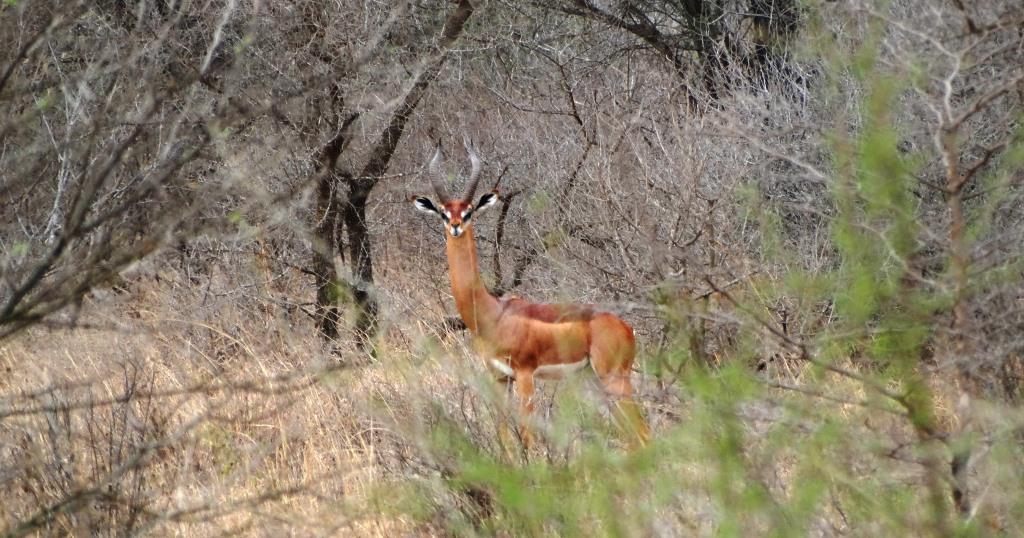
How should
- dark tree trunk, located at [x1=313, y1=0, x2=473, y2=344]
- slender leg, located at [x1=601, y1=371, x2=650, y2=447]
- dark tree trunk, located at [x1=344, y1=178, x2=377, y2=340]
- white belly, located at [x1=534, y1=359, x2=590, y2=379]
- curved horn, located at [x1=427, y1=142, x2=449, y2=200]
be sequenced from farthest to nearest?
1. dark tree trunk, located at [x1=344, y1=178, x2=377, y2=340]
2. dark tree trunk, located at [x1=313, y1=0, x2=473, y2=344]
3. curved horn, located at [x1=427, y1=142, x2=449, y2=200]
4. white belly, located at [x1=534, y1=359, x2=590, y2=379]
5. slender leg, located at [x1=601, y1=371, x2=650, y2=447]

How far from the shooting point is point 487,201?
7543 mm

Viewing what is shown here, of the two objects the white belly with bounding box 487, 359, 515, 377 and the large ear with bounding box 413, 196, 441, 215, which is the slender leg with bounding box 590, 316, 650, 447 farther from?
the large ear with bounding box 413, 196, 441, 215

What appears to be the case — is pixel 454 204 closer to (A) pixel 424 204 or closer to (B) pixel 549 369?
(A) pixel 424 204

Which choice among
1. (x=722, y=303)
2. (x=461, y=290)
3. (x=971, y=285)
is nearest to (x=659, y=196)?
(x=722, y=303)

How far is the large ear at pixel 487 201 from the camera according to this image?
Answer: 7.46 metres

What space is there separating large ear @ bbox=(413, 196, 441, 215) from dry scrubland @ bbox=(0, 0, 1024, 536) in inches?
27.2

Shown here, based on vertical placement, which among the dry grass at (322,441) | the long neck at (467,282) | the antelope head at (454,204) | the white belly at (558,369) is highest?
the antelope head at (454,204)

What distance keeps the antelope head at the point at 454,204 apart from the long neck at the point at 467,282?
0.06 metres

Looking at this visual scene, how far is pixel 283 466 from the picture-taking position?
244 inches

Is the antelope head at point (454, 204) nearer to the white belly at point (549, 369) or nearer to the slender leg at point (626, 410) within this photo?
the white belly at point (549, 369)

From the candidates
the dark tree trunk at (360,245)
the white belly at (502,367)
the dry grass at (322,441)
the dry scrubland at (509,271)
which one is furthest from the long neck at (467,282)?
the dark tree trunk at (360,245)

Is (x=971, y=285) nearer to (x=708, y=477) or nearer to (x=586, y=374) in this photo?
(x=708, y=477)

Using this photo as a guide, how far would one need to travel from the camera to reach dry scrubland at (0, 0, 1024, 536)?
10.4ft

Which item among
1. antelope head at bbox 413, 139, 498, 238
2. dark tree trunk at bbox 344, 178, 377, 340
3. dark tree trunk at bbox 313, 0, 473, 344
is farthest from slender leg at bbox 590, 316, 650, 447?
dark tree trunk at bbox 344, 178, 377, 340
